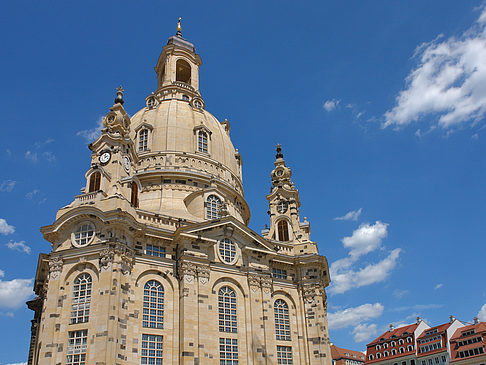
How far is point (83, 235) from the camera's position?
39.6 metres

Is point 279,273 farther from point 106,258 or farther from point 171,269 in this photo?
point 106,258

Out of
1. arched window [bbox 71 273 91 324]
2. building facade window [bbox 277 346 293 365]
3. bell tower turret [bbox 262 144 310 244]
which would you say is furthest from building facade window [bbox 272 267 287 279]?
arched window [bbox 71 273 91 324]

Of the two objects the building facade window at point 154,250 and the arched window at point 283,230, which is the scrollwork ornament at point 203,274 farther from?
the arched window at point 283,230

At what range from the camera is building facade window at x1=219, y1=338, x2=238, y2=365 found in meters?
40.1

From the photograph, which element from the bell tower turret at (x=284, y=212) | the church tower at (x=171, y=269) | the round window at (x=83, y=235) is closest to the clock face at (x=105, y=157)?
the church tower at (x=171, y=269)

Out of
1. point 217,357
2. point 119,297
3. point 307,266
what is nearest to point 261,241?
point 307,266

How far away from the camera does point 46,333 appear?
3581 cm

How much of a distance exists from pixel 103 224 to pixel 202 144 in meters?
20.7

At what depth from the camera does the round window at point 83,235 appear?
129 ft

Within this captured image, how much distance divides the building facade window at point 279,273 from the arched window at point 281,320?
8.02 feet

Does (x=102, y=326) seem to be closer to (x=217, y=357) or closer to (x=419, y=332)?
(x=217, y=357)

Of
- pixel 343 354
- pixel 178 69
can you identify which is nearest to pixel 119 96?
pixel 178 69

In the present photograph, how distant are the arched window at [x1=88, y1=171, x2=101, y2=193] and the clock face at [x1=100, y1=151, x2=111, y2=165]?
1.51 metres

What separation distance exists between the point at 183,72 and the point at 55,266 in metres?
42.2
